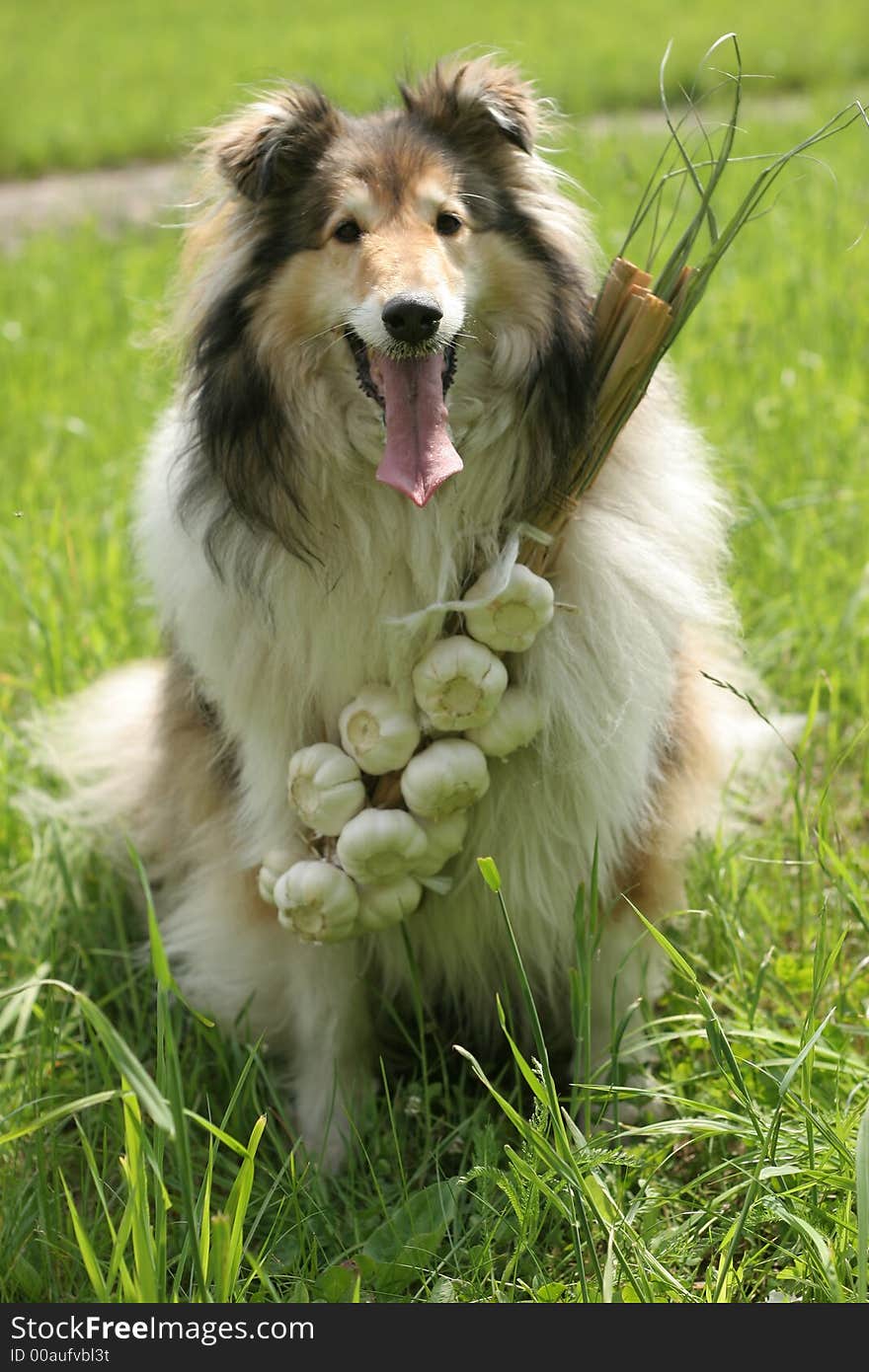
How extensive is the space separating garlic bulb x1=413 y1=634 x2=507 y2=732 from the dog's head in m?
0.29

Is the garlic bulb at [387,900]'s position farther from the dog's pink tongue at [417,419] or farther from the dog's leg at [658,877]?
the dog's pink tongue at [417,419]

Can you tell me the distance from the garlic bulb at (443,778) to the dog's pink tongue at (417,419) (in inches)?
17.1

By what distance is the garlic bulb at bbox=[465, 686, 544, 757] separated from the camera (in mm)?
2326

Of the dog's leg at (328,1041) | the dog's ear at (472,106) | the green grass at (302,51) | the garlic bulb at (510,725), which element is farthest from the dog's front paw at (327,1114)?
the green grass at (302,51)

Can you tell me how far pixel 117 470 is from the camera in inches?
A: 201

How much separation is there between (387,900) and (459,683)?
1.39 feet

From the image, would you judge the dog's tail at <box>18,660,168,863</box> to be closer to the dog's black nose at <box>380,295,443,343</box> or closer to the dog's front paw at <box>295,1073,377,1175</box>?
the dog's front paw at <box>295,1073,377,1175</box>

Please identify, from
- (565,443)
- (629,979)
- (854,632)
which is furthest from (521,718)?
(854,632)

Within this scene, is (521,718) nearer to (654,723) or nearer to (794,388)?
(654,723)

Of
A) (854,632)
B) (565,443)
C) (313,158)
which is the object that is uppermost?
(313,158)

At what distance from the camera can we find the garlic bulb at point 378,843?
2291mm

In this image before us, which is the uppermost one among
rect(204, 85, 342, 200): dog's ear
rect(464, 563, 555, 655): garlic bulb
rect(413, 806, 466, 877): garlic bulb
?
rect(204, 85, 342, 200): dog's ear

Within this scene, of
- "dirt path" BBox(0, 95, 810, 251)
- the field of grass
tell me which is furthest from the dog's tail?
"dirt path" BBox(0, 95, 810, 251)

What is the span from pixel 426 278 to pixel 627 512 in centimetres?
59
